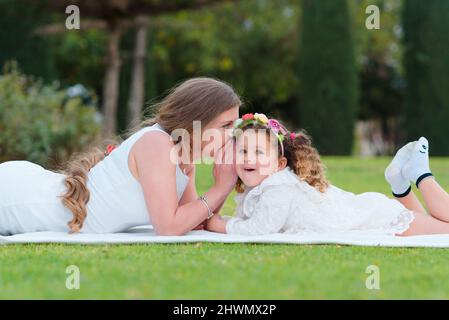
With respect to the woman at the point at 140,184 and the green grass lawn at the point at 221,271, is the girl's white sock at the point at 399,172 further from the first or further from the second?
the woman at the point at 140,184

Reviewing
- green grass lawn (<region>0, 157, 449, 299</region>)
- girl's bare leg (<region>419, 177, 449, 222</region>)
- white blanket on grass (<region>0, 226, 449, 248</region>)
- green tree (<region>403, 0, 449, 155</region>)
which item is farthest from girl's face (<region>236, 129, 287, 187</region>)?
green tree (<region>403, 0, 449, 155</region>)

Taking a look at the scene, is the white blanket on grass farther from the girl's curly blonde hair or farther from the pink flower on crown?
the pink flower on crown

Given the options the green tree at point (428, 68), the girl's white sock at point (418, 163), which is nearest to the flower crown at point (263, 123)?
the girl's white sock at point (418, 163)

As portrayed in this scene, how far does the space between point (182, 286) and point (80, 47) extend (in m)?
23.0

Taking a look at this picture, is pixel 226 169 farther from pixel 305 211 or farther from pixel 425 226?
pixel 425 226

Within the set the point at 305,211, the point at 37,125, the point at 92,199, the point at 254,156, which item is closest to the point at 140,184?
the point at 92,199

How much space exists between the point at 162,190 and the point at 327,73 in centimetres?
1854

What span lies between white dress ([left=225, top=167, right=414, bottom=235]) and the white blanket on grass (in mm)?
148

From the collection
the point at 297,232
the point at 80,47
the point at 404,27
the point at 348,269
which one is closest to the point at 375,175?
the point at 297,232

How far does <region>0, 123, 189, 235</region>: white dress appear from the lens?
16.3 feet

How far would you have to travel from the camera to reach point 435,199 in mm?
5188

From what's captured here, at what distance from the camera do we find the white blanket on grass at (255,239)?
451 cm

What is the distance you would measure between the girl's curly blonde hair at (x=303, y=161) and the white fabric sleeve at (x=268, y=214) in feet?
0.88

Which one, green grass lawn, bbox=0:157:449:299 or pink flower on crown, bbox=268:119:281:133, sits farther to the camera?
pink flower on crown, bbox=268:119:281:133
